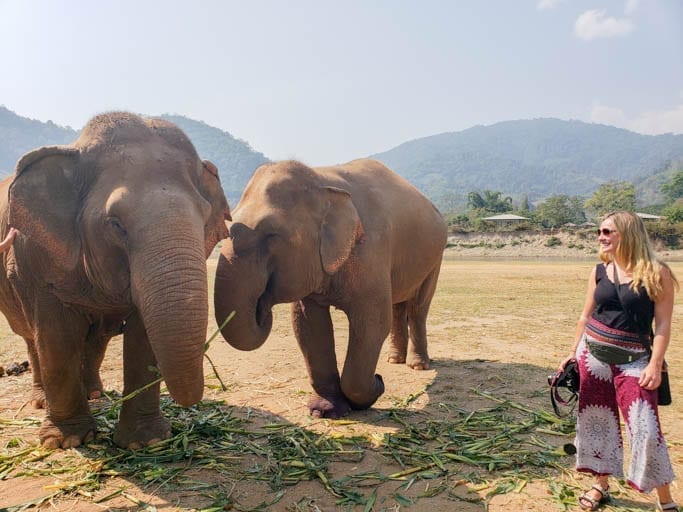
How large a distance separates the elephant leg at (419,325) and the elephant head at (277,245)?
229 cm

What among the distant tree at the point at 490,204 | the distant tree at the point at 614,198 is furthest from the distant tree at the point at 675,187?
the distant tree at the point at 490,204

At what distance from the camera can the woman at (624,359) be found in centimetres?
301

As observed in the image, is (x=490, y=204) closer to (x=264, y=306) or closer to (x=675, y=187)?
(x=675, y=187)

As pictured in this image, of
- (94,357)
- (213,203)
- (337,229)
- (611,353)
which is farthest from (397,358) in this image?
(611,353)

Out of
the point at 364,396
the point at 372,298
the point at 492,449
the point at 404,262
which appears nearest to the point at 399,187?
the point at 404,262

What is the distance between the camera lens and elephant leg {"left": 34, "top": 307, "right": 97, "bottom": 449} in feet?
13.0

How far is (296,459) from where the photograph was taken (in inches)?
156

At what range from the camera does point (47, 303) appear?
3.95 metres

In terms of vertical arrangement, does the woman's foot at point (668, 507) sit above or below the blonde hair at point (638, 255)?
below

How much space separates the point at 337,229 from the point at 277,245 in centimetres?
57

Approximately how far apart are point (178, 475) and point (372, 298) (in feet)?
7.08

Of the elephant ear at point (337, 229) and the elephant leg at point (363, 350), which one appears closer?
the elephant ear at point (337, 229)

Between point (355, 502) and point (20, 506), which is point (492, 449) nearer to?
point (355, 502)

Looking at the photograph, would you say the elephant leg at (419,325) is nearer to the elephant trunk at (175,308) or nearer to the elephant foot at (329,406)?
the elephant foot at (329,406)
